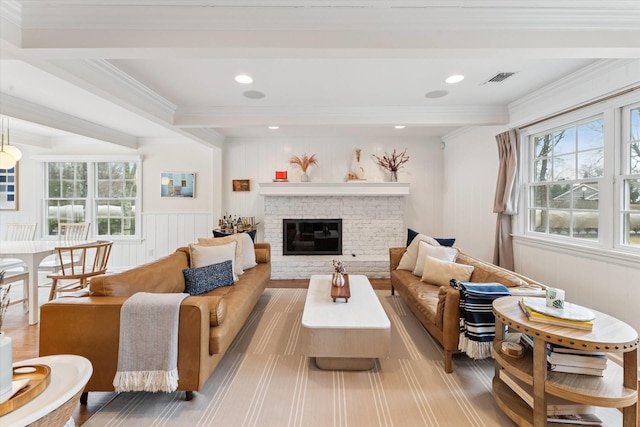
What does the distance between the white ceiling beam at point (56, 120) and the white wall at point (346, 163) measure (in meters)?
1.80

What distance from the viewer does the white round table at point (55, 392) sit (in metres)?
1.04

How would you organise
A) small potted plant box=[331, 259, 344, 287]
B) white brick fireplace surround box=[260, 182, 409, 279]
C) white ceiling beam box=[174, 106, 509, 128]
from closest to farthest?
1. small potted plant box=[331, 259, 344, 287]
2. white ceiling beam box=[174, 106, 509, 128]
3. white brick fireplace surround box=[260, 182, 409, 279]

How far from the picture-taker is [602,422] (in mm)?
1676

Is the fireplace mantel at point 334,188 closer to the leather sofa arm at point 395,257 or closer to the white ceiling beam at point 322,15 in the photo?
the leather sofa arm at point 395,257

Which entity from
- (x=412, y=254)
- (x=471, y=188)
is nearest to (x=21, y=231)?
Result: (x=412, y=254)

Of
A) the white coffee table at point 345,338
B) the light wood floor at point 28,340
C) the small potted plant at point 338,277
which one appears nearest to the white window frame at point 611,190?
the white coffee table at point 345,338

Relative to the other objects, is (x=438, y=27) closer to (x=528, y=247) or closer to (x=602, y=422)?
(x=602, y=422)

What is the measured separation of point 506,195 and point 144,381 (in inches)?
157

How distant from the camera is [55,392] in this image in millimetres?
1182

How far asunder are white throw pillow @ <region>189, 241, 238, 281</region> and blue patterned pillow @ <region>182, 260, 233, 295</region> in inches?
3.9

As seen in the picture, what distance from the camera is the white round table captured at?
1043 millimetres

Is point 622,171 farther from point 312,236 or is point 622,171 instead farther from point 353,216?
point 312,236

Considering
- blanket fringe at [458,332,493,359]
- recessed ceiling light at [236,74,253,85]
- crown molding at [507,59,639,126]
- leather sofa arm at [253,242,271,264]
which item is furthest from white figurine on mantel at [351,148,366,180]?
blanket fringe at [458,332,493,359]

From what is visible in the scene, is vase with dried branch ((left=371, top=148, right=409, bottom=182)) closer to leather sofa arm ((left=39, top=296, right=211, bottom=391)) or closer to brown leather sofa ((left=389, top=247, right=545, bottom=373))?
brown leather sofa ((left=389, top=247, right=545, bottom=373))
